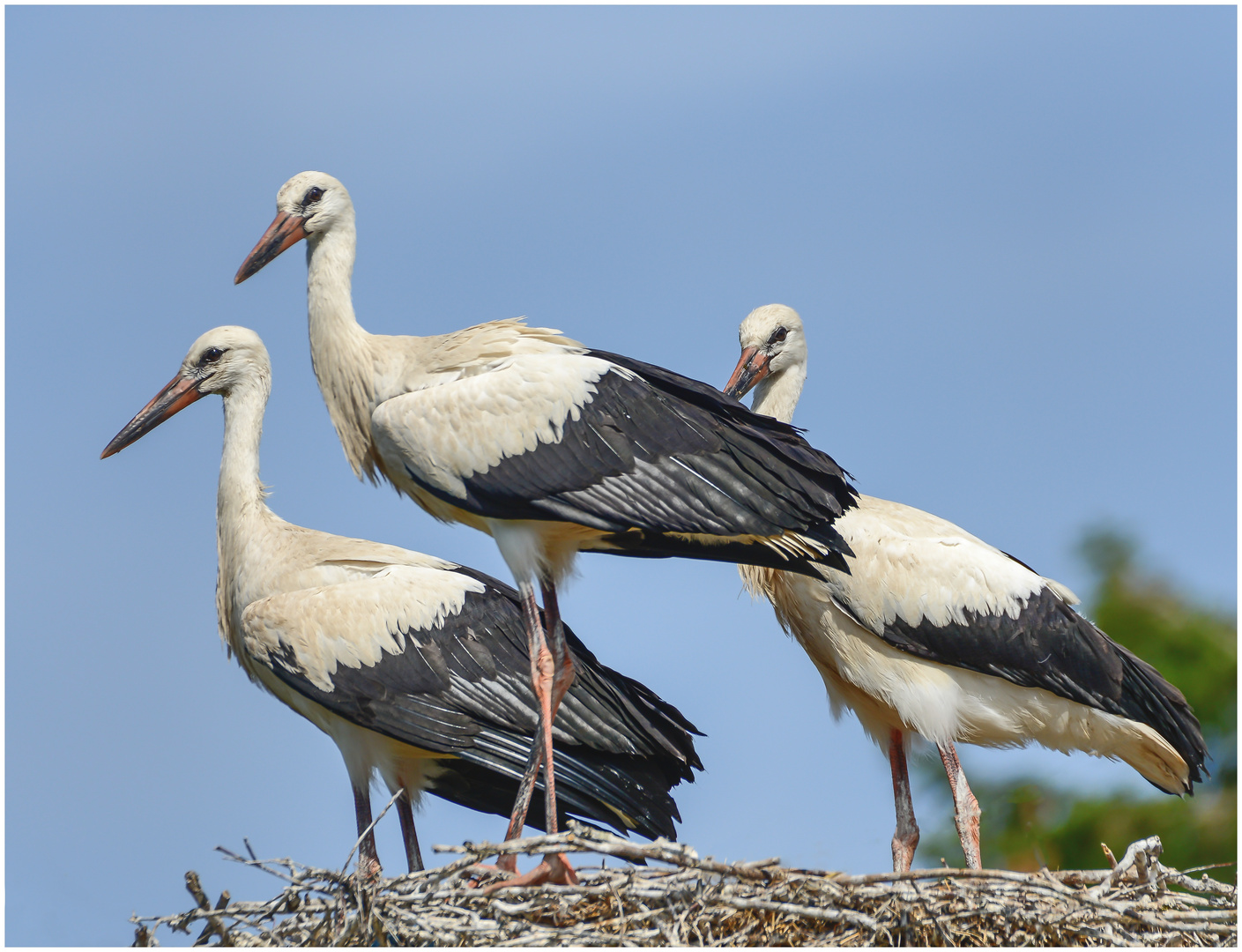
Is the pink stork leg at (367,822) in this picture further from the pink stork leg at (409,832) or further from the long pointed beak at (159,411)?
the long pointed beak at (159,411)

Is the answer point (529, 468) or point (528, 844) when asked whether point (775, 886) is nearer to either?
point (528, 844)

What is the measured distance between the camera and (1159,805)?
14.4 meters

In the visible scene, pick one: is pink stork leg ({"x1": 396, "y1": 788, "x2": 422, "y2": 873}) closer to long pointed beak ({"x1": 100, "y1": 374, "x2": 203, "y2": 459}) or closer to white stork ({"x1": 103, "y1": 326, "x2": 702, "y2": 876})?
white stork ({"x1": 103, "y1": 326, "x2": 702, "y2": 876})

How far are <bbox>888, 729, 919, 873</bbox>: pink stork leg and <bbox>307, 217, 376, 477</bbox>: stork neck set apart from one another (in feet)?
9.71

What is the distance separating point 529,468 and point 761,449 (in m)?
0.95

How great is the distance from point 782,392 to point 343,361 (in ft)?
8.51

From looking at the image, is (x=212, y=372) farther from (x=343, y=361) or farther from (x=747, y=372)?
(x=747, y=372)

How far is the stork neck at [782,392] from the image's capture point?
825cm

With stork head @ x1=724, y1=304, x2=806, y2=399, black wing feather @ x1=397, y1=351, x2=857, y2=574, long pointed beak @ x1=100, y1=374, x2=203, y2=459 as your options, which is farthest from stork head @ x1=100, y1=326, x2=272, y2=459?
stork head @ x1=724, y1=304, x2=806, y2=399

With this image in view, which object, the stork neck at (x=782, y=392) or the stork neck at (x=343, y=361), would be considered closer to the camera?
the stork neck at (x=343, y=361)

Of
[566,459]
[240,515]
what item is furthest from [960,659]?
[240,515]

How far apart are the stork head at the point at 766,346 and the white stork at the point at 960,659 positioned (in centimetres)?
95

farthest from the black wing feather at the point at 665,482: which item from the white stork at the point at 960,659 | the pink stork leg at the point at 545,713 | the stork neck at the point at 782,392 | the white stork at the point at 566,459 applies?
the stork neck at the point at 782,392

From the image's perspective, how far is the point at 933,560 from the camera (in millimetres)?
7324
